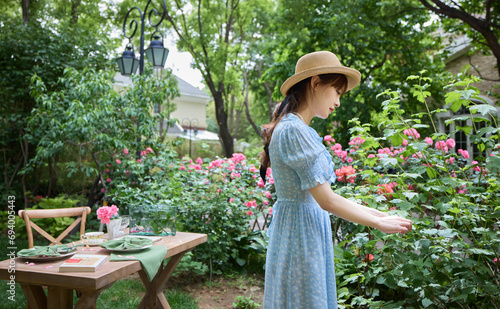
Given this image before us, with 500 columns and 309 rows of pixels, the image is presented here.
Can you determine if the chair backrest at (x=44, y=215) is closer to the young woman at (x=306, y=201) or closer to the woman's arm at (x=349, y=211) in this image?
the young woman at (x=306, y=201)

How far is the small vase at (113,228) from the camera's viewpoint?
2611 mm

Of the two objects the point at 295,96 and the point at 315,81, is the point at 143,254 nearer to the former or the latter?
the point at 295,96

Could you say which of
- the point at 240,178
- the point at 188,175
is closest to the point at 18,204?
the point at 188,175

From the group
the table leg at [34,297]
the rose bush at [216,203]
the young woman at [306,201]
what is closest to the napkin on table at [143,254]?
the table leg at [34,297]

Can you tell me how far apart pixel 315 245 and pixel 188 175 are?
3.49 m

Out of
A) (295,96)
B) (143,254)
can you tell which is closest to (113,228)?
(143,254)

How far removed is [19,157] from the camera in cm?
783

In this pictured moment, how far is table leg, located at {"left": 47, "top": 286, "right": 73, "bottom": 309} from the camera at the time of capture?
2.21m

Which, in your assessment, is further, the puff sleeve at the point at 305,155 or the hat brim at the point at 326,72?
the hat brim at the point at 326,72

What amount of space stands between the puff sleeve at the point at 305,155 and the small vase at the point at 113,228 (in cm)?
159

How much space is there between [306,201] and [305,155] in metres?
0.26

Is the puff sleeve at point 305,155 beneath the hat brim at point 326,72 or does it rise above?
beneath

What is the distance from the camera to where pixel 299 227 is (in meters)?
1.61

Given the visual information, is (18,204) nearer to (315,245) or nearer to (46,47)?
(46,47)
